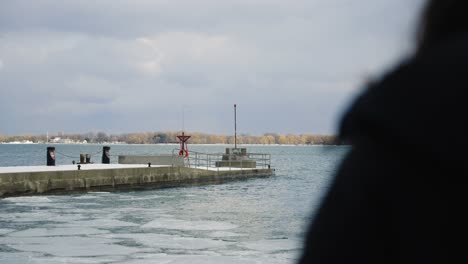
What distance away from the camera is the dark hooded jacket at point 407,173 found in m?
0.74

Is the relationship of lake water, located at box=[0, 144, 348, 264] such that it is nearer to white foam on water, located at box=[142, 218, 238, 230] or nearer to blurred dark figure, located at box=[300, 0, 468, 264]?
white foam on water, located at box=[142, 218, 238, 230]

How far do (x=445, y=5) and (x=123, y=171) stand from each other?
2902cm

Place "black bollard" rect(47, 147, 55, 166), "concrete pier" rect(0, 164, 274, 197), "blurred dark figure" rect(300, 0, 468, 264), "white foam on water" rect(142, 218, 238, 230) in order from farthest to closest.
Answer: "black bollard" rect(47, 147, 55, 166)
"concrete pier" rect(0, 164, 274, 197)
"white foam on water" rect(142, 218, 238, 230)
"blurred dark figure" rect(300, 0, 468, 264)

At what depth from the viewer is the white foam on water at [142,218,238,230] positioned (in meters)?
15.0

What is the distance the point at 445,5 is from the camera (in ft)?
2.66

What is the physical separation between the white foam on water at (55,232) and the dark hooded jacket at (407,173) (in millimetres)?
12990

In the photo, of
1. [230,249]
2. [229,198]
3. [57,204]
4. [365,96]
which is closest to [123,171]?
[229,198]

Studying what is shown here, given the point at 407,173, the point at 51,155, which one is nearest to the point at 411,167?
the point at 407,173

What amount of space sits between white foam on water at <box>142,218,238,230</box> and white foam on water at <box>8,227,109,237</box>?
64.2 inches

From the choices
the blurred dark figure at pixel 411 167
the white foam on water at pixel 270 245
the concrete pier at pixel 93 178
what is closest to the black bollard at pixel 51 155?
the concrete pier at pixel 93 178

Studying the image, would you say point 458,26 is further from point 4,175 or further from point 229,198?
point 229,198

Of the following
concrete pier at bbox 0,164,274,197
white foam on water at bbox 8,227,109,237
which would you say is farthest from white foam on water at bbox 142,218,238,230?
concrete pier at bbox 0,164,274,197

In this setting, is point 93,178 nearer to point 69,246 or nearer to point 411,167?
point 69,246

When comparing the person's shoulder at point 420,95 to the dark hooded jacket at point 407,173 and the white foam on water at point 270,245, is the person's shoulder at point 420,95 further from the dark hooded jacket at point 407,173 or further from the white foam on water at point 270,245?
the white foam on water at point 270,245
